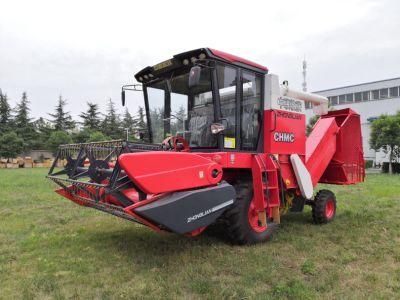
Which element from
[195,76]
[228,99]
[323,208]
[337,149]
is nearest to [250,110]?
[228,99]

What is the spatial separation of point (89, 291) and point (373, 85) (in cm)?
4259

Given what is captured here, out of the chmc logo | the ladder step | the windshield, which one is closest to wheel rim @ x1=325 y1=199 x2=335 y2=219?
the chmc logo

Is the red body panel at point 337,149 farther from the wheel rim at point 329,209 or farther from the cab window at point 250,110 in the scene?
the cab window at point 250,110

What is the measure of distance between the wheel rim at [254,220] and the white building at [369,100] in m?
35.0

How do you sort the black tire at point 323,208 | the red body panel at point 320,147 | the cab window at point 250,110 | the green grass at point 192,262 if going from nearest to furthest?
the green grass at point 192,262 → the cab window at point 250,110 → the red body panel at point 320,147 → the black tire at point 323,208

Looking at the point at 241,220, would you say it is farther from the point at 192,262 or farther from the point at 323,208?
the point at 323,208

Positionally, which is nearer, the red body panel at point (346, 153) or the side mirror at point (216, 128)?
the side mirror at point (216, 128)

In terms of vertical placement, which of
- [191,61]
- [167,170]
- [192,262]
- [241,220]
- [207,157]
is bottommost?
[192,262]

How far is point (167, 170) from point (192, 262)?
1309mm

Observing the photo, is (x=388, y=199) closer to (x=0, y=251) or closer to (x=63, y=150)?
(x=63, y=150)

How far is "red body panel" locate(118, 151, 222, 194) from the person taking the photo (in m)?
3.95

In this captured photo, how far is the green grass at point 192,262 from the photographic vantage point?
12.9ft

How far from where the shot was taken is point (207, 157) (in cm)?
504

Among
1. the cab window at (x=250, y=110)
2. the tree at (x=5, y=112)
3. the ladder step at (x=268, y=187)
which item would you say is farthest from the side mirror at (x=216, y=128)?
the tree at (x=5, y=112)
